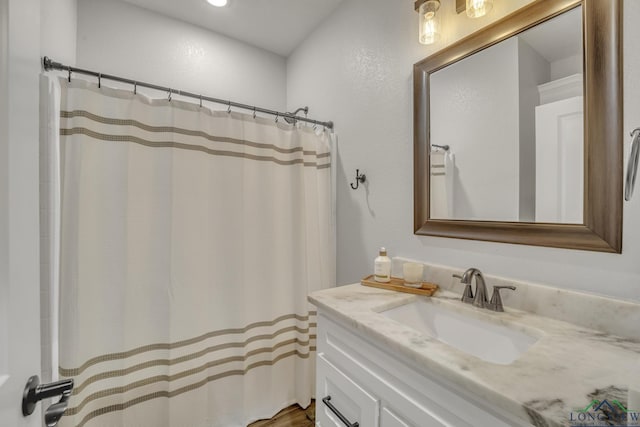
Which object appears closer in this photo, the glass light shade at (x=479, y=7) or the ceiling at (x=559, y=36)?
the ceiling at (x=559, y=36)

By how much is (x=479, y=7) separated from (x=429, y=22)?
200mm

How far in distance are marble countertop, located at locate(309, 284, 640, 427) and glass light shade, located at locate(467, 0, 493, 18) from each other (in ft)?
3.50

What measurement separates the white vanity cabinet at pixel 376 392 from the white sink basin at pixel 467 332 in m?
0.20

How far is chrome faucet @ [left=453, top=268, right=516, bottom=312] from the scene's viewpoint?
919mm

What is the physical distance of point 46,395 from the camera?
1.56ft

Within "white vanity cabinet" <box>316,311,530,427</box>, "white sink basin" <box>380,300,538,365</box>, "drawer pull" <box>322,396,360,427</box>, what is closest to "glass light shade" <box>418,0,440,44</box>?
"white sink basin" <box>380,300,538,365</box>

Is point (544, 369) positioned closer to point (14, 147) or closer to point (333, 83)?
point (14, 147)

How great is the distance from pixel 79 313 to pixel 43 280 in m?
0.19

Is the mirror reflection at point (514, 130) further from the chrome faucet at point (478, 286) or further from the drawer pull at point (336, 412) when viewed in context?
the drawer pull at point (336, 412)

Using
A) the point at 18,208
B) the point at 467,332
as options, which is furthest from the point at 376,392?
the point at 18,208

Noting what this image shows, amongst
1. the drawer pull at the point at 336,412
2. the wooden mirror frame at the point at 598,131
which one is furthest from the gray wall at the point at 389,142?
the drawer pull at the point at 336,412

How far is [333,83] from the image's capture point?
5.85 feet

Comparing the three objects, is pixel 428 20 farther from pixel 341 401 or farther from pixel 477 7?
pixel 341 401

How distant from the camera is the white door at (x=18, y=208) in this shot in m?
0.41
